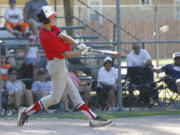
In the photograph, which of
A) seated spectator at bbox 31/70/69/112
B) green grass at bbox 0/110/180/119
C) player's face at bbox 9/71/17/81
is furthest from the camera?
seated spectator at bbox 31/70/69/112

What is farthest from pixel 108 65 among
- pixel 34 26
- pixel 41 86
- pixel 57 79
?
pixel 57 79

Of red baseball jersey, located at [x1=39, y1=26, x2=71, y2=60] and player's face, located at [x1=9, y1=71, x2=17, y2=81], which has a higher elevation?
red baseball jersey, located at [x1=39, y1=26, x2=71, y2=60]

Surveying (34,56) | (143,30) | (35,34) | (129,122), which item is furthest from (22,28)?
(129,122)

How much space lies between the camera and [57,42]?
7.30 metres

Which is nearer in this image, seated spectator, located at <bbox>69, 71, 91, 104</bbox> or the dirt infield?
the dirt infield

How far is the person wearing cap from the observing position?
10270mm

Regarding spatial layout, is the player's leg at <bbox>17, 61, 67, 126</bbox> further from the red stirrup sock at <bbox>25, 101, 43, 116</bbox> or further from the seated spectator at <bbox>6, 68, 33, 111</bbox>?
the seated spectator at <bbox>6, 68, 33, 111</bbox>

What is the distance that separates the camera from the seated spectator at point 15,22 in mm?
12391

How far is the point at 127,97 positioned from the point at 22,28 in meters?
3.66

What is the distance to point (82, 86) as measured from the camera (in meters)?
10.7

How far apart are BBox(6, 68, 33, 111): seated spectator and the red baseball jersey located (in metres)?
2.79

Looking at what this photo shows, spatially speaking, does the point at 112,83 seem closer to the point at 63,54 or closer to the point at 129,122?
the point at 129,122

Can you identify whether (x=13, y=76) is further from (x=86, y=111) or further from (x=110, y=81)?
(x=86, y=111)

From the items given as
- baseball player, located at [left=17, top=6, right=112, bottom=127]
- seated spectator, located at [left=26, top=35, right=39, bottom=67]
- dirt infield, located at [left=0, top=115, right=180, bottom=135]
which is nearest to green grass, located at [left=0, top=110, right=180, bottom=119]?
dirt infield, located at [left=0, top=115, right=180, bottom=135]
